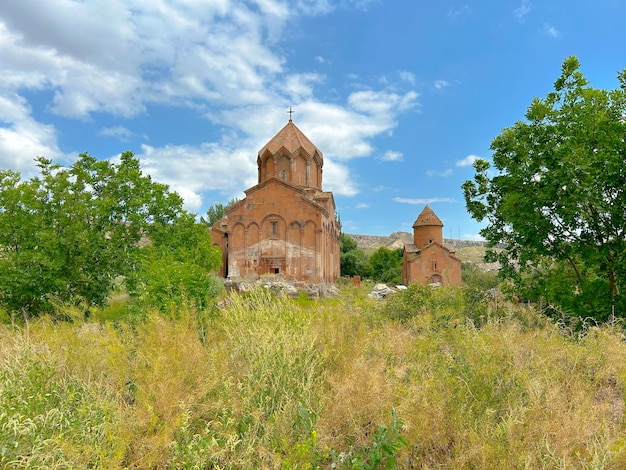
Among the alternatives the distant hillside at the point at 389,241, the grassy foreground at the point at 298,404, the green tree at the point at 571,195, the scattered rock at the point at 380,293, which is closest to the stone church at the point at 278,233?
the scattered rock at the point at 380,293

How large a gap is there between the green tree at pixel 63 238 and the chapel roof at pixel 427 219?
30.5 meters

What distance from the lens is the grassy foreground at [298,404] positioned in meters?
2.72

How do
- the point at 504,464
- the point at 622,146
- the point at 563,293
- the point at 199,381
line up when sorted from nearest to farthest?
the point at 504,464 → the point at 199,381 → the point at 622,146 → the point at 563,293

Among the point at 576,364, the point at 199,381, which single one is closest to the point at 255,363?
the point at 199,381

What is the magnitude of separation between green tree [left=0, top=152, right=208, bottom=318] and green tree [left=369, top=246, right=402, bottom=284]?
32414mm

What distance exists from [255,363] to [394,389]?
1.28 meters

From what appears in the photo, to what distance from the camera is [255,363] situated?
376 centimetres

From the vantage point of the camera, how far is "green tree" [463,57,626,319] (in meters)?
7.37

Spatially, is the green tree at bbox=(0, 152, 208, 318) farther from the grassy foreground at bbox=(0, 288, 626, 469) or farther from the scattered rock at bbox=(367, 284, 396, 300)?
the scattered rock at bbox=(367, 284, 396, 300)

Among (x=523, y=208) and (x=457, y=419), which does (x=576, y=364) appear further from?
(x=523, y=208)

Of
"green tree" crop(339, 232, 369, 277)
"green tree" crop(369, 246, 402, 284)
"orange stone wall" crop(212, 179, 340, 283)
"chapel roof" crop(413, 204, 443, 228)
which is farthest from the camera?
"green tree" crop(339, 232, 369, 277)

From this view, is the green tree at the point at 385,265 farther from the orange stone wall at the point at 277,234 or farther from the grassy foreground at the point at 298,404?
the grassy foreground at the point at 298,404

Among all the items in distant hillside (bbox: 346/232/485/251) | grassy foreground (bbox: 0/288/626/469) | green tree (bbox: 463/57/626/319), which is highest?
distant hillside (bbox: 346/232/485/251)

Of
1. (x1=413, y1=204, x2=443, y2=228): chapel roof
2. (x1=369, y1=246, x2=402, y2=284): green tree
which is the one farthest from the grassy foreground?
(x1=369, y1=246, x2=402, y2=284): green tree
